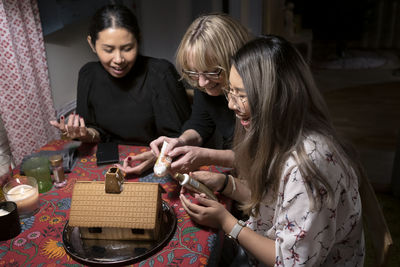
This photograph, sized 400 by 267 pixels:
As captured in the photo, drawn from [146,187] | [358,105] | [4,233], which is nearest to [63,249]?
[4,233]

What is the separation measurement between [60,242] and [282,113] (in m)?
0.80

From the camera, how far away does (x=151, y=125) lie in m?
2.21

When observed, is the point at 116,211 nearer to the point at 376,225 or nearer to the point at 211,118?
the point at 376,225

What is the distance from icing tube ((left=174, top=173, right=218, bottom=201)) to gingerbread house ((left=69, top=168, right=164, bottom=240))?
4.0 inches

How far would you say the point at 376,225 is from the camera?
3.63 ft

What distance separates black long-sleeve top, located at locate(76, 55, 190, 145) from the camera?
84.4 inches

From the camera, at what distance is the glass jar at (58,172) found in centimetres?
146

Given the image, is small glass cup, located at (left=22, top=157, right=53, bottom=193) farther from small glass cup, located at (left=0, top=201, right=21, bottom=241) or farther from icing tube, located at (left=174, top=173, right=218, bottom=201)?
icing tube, located at (left=174, top=173, right=218, bottom=201)

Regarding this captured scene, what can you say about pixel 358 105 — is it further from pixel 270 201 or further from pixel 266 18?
pixel 270 201

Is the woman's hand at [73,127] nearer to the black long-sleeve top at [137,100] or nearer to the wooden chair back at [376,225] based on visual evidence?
the black long-sleeve top at [137,100]

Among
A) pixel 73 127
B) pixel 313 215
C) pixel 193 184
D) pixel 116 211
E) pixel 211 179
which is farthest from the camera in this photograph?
pixel 73 127

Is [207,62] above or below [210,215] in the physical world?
above

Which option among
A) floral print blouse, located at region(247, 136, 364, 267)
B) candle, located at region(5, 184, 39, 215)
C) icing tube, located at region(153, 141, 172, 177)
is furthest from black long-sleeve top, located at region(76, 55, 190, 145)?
floral print blouse, located at region(247, 136, 364, 267)

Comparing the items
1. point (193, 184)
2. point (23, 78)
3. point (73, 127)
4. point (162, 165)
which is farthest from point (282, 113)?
point (23, 78)
